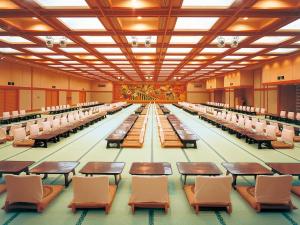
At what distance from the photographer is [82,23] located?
28.8 ft

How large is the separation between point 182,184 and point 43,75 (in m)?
21.5

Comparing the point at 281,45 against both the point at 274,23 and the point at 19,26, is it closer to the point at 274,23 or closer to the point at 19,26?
the point at 274,23

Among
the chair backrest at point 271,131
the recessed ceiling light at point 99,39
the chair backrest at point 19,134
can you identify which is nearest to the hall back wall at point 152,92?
the recessed ceiling light at point 99,39

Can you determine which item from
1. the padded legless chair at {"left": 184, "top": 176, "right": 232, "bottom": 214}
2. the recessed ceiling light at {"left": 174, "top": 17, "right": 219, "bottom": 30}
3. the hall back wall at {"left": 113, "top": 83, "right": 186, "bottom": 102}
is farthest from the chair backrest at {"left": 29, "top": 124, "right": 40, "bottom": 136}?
the hall back wall at {"left": 113, "top": 83, "right": 186, "bottom": 102}

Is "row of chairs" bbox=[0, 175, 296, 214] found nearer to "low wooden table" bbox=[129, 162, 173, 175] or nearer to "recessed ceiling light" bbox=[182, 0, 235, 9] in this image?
"low wooden table" bbox=[129, 162, 173, 175]

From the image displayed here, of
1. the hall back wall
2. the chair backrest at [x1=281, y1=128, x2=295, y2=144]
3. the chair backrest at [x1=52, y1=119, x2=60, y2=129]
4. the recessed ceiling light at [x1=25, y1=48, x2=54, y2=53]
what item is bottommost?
the chair backrest at [x1=281, y1=128, x2=295, y2=144]

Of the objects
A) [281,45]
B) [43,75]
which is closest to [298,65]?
[281,45]

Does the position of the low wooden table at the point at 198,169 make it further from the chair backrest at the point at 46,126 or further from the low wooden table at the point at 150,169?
the chair backrest at the point at 46,126

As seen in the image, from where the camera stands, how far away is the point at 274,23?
27.5ft

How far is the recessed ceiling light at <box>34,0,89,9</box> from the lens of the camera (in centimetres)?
665

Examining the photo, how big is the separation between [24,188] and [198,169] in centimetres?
313

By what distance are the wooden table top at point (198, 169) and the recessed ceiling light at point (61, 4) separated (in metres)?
4.74

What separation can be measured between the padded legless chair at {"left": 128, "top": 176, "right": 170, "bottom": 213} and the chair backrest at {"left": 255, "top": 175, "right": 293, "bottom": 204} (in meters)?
1.49

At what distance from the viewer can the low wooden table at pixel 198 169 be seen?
195 inches
